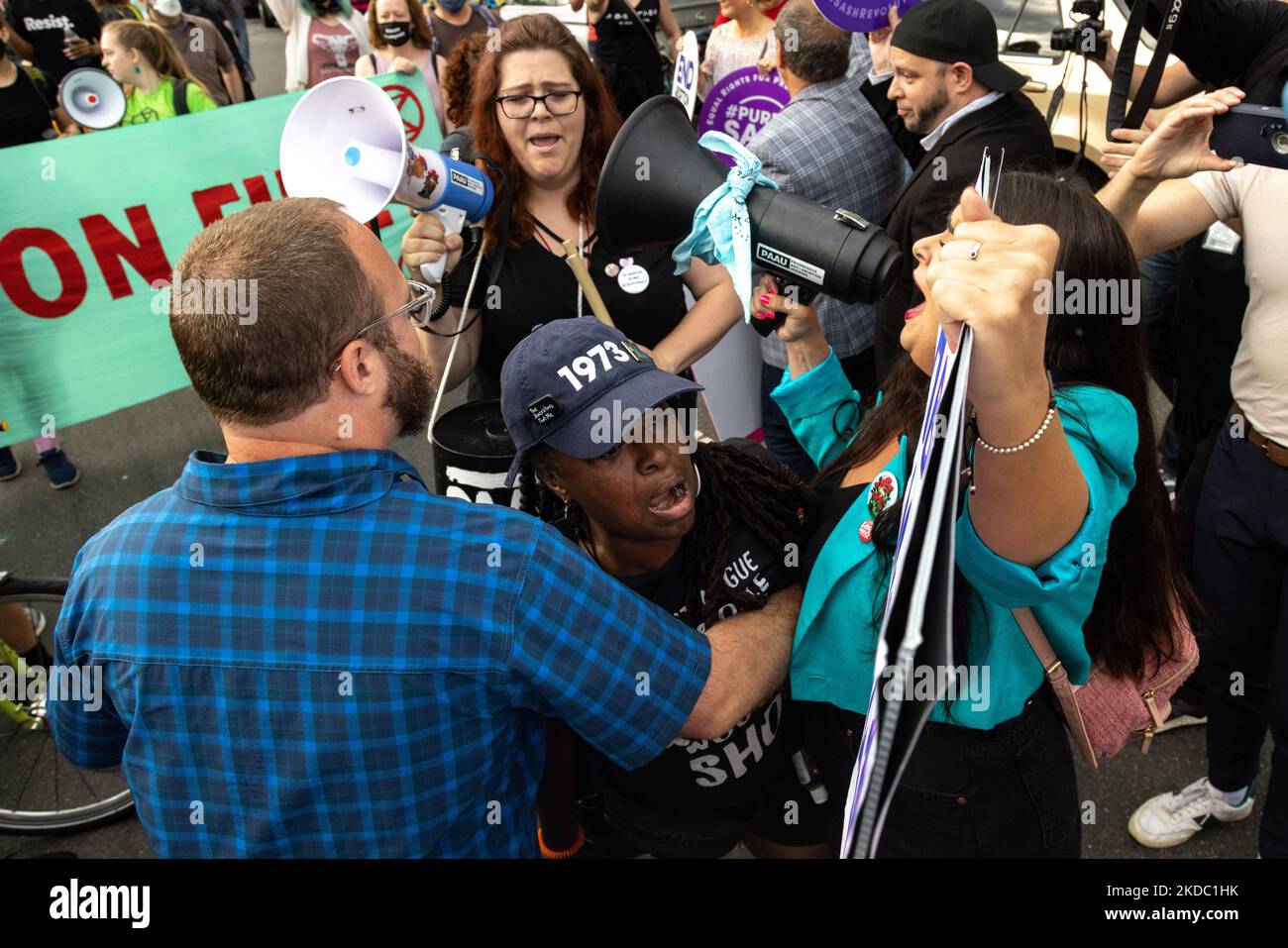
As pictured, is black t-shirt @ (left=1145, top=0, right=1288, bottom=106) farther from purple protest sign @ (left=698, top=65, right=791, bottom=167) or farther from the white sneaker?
the white sneaker

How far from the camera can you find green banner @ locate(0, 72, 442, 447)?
4035mm

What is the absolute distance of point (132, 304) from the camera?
171 inches

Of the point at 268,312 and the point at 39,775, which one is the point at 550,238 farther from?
the point at 39,775

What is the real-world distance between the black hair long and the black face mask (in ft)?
16.6

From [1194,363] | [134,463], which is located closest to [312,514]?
[1194,363]

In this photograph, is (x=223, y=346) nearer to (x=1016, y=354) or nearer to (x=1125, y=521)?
(x=1016, y=354)

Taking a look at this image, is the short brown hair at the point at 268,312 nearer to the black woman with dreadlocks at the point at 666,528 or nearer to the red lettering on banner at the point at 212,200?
the black woman with dreadlocks at the point at 666,528

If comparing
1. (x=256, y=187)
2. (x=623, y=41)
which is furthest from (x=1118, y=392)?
(x=623, y=41)

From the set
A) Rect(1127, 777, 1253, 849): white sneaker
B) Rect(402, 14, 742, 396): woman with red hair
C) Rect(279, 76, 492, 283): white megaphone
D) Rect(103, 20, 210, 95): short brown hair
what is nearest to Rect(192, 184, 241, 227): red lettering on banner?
Rect(103, 20, 210, 95): short brown hair

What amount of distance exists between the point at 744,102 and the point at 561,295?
102 inches

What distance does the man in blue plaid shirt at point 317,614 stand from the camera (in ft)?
4.00

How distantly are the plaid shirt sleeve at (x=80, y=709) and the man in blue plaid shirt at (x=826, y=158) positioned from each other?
234cm

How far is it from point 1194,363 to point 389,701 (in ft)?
8.63
